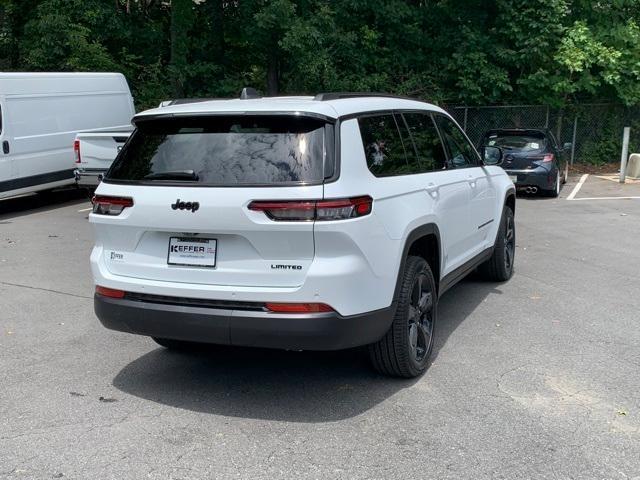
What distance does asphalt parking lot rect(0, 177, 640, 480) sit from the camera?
11.7 feet

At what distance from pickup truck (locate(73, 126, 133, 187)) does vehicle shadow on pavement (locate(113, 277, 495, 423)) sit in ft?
24.2

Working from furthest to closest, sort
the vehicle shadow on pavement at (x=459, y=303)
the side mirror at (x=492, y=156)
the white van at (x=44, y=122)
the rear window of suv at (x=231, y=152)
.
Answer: the white van at (x=44, y=122) → the side mirror at (x=492, y=156) → the vehicle shadow on pavement at (x=459, y=303) → the rear window of suv at (x=231, y=152)

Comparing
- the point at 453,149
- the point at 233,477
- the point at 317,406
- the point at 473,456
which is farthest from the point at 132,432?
the point at 453,149

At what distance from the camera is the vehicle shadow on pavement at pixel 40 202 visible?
43.2ft

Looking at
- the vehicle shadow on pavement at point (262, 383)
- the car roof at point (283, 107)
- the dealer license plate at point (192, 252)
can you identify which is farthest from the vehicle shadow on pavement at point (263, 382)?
the car roof at point (283, 107)

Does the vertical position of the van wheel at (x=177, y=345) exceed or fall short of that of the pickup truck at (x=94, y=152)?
it falls short

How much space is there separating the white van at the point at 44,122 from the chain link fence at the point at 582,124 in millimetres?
10770

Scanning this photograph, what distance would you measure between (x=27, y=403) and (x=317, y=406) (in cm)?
177

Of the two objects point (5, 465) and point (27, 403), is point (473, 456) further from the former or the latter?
point (27, 403)

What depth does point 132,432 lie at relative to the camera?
3924 mm

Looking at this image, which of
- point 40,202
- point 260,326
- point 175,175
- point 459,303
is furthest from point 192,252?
point 40,202

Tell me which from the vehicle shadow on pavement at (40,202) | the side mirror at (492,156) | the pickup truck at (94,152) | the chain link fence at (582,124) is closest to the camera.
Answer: the side mirror at (492,156)

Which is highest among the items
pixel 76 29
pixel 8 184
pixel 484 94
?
pixel 76 29

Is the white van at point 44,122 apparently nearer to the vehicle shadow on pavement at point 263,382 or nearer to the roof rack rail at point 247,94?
the vehicle shadow on pavement at point 263,382
